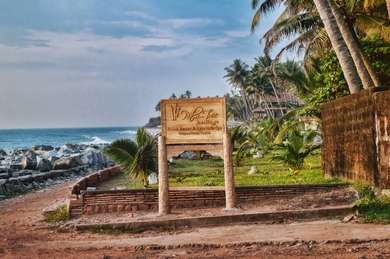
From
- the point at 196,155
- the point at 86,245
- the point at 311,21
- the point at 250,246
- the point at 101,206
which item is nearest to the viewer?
the point at 250,246

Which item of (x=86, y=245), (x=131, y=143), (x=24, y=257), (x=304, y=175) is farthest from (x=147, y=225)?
(x=304, y=175)

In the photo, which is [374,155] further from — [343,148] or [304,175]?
[304,175]

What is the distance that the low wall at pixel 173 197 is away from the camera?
9805 millimetres

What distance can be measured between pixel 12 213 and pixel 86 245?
479cm

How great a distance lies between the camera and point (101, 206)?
9.80 metres

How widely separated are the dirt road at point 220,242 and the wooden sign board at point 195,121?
77.3 inches

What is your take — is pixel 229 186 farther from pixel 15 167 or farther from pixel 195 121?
pixel 15 167

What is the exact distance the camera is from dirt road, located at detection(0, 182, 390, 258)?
258 inches

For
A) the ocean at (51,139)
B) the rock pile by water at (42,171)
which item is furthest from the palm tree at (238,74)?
the rock pile by water at (42,171)

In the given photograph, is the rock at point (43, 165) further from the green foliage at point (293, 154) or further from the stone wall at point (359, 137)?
the stone wall at point (359, 137)

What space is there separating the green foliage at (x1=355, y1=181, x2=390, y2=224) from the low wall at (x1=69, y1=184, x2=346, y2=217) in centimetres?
110

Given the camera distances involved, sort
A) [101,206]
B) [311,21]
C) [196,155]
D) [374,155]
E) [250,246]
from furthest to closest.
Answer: [196,155]
[311,21]
[101,206]
[374,155]
[250,246]

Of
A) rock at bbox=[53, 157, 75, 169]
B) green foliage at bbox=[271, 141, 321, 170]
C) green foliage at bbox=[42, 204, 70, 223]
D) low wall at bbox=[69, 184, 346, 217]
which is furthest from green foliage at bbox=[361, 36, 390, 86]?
rock at bbox=[53, 157, 75, 169]

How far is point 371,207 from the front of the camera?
8688 millimetres
